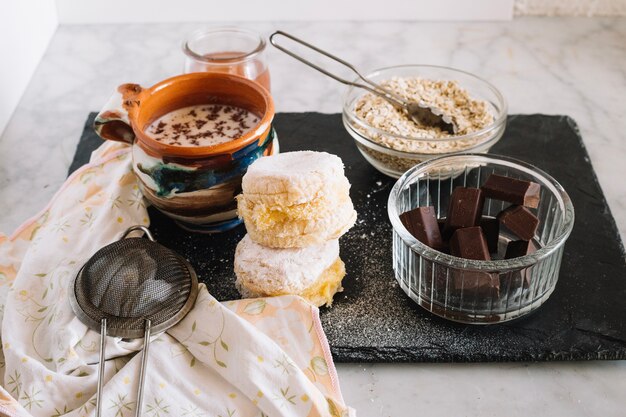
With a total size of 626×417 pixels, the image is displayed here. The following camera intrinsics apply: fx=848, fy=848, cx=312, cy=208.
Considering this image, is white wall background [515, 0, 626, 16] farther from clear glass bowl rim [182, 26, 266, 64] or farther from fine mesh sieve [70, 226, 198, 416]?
fine mesh sieve [70, 226, 198, 416]

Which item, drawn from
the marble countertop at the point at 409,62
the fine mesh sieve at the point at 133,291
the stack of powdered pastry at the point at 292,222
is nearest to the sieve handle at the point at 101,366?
the fine mesh sieve at the point at 133,291

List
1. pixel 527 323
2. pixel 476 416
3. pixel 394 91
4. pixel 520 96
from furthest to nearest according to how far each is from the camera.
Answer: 1. pixel 520 96
2. pixel 394 91
3. pixel 527 323
4. pixel 476 416

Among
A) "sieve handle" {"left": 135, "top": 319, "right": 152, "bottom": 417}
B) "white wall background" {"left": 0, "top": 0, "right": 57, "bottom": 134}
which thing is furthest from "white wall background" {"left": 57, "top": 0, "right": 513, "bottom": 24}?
"sieve handle" {"left": 135, "top": 319, "right": 152, "bottom": 417}

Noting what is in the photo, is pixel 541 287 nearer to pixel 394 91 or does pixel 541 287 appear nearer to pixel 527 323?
pixel 527 323

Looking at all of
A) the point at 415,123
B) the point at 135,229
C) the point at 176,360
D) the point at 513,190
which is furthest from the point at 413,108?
the point at 176,360

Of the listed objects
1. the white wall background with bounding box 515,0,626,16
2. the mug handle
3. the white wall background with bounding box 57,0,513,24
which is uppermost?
the mug handle

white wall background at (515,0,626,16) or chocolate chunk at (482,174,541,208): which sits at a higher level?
chocolate chunk at (482,174,541,208)

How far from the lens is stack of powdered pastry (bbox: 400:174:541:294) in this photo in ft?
3.93

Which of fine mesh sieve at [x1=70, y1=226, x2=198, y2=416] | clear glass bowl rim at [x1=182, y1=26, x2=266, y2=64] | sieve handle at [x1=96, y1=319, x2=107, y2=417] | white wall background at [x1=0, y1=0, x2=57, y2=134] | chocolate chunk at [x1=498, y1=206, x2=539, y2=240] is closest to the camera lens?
sieve handle at [x1=96, y1=319, x2=107, y2=417]

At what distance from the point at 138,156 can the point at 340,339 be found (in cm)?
43

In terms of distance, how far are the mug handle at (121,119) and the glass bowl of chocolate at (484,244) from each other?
436 millimetres

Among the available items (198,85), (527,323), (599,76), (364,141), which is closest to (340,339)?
(527,323)

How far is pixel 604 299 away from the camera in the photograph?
1.25 metres

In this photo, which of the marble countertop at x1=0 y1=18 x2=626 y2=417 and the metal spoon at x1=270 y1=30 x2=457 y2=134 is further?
the metal spoon at x1=270 y1=30 x2=457 y2=134
